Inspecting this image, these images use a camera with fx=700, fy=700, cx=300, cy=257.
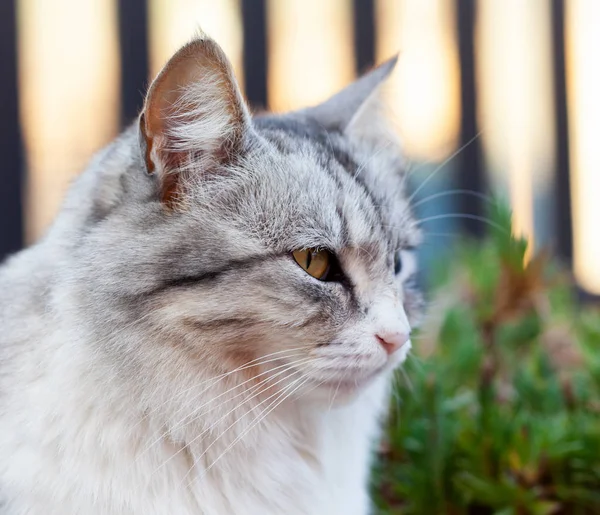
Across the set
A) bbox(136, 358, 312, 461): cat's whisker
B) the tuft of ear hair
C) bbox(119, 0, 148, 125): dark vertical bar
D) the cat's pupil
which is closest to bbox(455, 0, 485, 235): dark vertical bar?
bbox(119, 0, 148, 125): dark vertical bar

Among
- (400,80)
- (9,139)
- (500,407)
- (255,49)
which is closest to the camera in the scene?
(500,407)

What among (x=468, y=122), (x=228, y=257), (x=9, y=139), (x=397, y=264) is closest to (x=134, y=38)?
(x=9, y=139)

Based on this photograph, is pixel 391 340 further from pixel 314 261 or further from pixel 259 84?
pixel 259 84

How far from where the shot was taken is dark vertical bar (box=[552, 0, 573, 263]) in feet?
12.4

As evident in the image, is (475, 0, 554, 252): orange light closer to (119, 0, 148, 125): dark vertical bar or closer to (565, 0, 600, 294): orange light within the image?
(565, 0, 600, 294): orange light

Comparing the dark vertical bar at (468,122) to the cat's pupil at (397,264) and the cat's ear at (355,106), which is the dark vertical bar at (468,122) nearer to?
the cat's ear at (355,106)

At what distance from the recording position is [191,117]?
44.7 inches

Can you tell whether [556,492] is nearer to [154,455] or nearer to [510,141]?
[154,455]

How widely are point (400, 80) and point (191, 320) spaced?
8.30 feet

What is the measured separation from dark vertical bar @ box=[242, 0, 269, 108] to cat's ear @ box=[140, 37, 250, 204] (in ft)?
8.10

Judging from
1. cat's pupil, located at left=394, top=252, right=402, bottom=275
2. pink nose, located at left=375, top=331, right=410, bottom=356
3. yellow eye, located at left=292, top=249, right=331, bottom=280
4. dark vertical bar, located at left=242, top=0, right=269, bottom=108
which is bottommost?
pink nose, located at left=375, top=331, right=410, bottom=356

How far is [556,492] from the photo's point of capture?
155 cm

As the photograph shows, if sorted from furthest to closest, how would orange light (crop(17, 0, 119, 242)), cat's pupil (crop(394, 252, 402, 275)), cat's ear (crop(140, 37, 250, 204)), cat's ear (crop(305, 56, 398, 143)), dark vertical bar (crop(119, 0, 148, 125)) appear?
dark vertical bar (crop(119, 0, 148, 125)), orange light (crop(17, 0, 119, 242)), cat's ear (crop(305, 56, 398, 143)), cat's pupil (crop(394, 252, 402, 275)), cat's ear (crop(140, 37, 250, 204))

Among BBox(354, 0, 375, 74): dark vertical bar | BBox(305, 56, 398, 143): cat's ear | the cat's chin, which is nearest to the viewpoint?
the cat's chin
